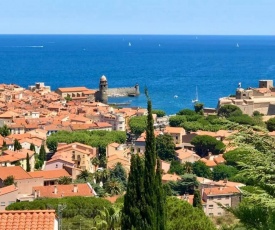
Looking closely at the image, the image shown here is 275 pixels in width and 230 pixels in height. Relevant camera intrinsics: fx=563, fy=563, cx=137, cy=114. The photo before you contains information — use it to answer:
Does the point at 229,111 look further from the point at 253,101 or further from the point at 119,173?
the point at 119,173

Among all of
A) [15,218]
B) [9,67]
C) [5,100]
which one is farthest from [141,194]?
[9,67]

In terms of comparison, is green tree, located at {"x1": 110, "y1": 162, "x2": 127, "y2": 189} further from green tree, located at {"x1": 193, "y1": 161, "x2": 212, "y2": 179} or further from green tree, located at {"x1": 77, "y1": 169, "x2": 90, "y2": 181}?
green tree, located at {"x1": 193, "y1": 161, "x2": 212, "y2": 179}

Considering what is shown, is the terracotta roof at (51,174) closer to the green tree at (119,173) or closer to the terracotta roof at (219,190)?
the green tree at (119,173)

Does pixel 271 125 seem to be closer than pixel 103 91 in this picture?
Yes

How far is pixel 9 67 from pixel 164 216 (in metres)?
120

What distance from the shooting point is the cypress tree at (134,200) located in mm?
10633

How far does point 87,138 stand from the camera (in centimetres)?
3878

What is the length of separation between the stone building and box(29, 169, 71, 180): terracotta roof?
88.2 ft

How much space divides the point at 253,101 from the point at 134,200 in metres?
45.6

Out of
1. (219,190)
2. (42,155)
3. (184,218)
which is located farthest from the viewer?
(42,155)

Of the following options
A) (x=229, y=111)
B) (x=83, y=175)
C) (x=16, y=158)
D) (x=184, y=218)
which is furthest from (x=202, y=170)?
(x=229, y=111)

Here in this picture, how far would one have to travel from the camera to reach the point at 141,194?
10766 mm

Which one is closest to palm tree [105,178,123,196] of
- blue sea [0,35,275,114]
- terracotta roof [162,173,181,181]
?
terracotta roof [162,173,181,181]

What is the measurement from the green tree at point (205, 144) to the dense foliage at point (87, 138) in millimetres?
5414
